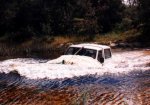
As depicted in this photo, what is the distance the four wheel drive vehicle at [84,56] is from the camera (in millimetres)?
21517

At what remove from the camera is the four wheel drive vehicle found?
21.5 m

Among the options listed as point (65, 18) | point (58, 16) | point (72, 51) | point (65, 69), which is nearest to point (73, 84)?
point (65, 69)

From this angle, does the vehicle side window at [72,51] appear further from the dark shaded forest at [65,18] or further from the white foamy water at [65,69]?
the dark shaded forest at [65,18]

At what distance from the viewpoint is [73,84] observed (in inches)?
723

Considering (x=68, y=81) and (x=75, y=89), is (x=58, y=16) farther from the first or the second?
(x=75, y=89)

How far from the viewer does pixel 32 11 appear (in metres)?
58.4

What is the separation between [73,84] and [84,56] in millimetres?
4035

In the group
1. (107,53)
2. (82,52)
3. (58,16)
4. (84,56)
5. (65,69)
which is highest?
(82,52)

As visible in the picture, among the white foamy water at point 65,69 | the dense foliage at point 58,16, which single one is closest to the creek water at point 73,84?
the white foamy water at point 65,69

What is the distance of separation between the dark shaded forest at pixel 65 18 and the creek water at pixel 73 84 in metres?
28.5

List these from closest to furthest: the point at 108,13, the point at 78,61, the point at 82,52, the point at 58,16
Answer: the point at 78,61
the point at 82,52
the point at 108,13
the point at 58,16

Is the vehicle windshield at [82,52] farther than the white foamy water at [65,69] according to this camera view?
Yes

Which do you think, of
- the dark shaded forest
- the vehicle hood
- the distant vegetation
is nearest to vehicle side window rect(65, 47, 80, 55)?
the vehicle hood

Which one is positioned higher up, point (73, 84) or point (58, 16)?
point (73, 84)
